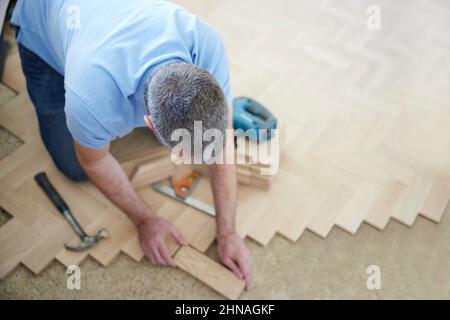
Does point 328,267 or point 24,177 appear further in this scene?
point 24,177

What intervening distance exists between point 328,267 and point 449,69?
1554 millimetres

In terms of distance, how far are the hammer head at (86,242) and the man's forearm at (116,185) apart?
0.53 feet

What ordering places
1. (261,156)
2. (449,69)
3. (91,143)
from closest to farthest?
Result: (91,143) < (261,156) < (449,69)

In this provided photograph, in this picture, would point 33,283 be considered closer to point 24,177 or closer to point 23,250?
point 23,250

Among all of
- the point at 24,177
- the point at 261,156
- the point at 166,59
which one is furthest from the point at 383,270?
the point at 24,177

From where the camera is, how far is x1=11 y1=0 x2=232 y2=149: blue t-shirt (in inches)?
55.2

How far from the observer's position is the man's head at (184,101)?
120cm

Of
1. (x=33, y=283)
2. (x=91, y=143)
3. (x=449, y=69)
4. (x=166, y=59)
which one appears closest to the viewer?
(x=166, y=59)

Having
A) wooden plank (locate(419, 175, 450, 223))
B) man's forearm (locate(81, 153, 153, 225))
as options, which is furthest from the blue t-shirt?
wooden plank (locate(419, 175, 450, 223))

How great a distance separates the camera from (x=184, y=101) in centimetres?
119

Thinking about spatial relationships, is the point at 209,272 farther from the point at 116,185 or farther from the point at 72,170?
the point at 72,170

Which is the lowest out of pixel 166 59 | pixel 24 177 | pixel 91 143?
pixel 24 177

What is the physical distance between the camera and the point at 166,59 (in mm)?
1365

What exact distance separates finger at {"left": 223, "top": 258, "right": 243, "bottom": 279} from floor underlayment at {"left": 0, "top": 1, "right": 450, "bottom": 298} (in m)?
0.10
